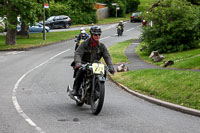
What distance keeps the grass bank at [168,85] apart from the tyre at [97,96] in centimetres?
225

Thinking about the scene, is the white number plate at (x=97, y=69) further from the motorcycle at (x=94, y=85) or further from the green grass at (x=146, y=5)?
the green grass at (x=146, y=5)

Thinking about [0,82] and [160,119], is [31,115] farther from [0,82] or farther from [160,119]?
[0,82]

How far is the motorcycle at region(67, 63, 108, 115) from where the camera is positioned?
361 inches

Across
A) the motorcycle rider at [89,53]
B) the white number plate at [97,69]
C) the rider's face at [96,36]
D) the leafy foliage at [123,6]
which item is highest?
the leafy foliage at [123,6]

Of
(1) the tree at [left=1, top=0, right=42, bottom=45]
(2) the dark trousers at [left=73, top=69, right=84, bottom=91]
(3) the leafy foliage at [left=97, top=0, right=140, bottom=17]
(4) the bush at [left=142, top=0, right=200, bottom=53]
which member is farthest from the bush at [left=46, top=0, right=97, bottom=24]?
(2) the dark trousers at [left=73, top=69, right=84, bottom=91]

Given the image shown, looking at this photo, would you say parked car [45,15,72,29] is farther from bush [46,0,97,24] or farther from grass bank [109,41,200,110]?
grass bank [109,41,200,110]

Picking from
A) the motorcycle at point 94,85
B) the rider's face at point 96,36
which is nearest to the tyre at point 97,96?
the motorcycle at point 94,85

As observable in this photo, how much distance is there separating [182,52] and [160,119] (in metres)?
16.9

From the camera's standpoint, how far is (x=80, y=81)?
1031 centimetres

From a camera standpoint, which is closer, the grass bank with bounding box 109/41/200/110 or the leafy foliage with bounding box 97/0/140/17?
the grass bank with bounding box 109/41/200/110

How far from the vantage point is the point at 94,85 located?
31.3 feet

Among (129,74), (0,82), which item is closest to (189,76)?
(129,74)

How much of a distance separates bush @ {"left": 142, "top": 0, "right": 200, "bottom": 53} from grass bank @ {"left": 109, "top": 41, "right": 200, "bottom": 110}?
34.4 ft

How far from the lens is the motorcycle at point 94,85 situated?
9172 millimetres
